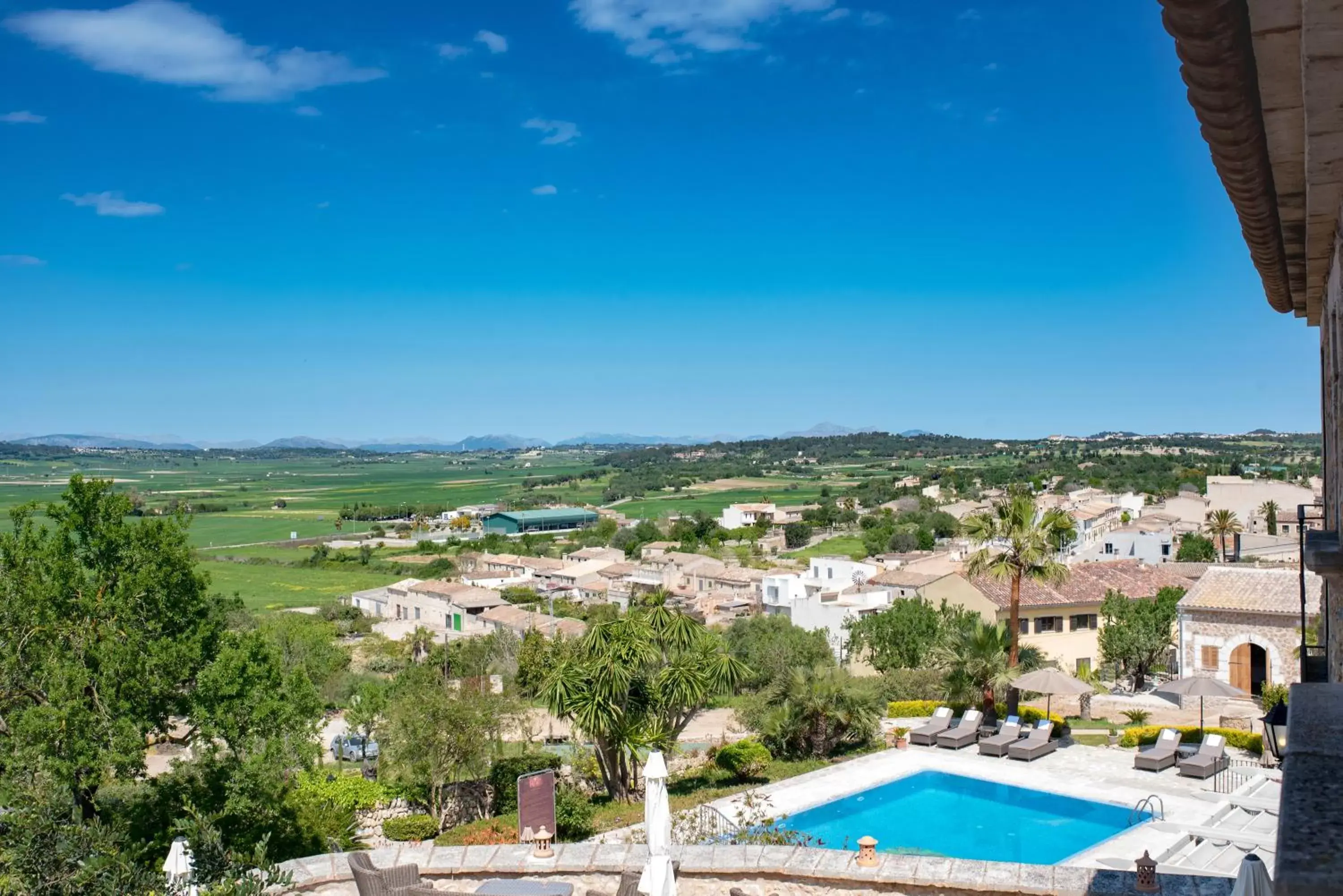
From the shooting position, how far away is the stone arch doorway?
91.1 ft

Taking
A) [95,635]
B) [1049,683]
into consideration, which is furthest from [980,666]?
[95,635]

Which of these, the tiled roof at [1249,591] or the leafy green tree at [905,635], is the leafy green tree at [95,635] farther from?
the leafy green tree at [905,635]

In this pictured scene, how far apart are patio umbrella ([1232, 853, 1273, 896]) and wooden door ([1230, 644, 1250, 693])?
78.9 ft

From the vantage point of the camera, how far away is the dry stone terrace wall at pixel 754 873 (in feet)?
31.2

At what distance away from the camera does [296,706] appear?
15336 mm

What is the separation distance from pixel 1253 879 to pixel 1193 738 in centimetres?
1915

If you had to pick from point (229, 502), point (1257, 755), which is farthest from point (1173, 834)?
point (229, 502)

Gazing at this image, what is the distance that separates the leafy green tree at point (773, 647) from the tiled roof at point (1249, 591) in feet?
37.0

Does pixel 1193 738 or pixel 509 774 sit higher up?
pixel 1193 738

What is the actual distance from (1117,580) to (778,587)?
2240 centimetres

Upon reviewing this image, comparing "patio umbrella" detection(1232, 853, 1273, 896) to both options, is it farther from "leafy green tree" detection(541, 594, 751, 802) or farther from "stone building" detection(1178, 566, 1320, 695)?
"stone building" detection(1178, 566, 1320, 695)

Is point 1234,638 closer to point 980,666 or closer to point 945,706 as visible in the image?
point 945,706

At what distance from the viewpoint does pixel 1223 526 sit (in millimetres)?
60781

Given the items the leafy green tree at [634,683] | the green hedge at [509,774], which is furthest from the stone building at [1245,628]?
the green hedge at [509,774]
